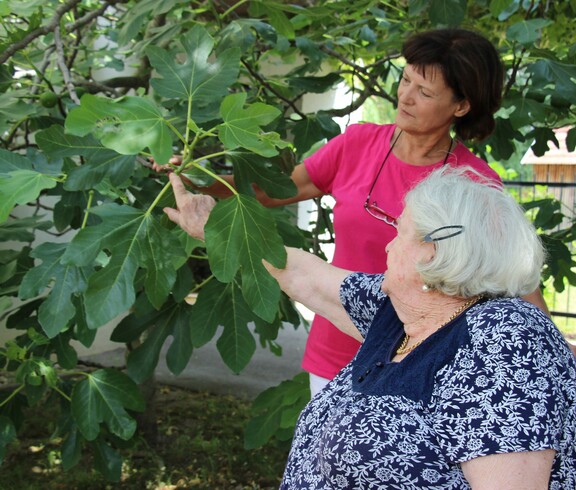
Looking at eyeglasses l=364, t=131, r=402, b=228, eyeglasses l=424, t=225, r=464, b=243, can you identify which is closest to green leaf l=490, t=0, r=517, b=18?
eyeglasses l=364, t=131, r=402, b=228

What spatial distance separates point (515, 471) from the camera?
1444mm

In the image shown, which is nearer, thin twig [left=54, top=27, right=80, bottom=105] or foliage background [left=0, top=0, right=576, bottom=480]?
foliage background [left=0, top=0, right=576, bottom=480]

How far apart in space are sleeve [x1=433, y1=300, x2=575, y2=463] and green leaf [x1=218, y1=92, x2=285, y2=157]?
25.5 inches

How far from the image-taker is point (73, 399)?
3189 mm

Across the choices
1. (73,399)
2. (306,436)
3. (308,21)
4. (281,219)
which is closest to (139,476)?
(73,399)

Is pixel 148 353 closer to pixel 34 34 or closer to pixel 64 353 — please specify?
pixel 64 353

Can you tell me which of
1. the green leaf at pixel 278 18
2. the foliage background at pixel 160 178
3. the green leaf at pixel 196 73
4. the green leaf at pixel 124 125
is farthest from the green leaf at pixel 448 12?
the green leaf at pixel 124 125

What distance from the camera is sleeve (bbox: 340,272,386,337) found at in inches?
82.6

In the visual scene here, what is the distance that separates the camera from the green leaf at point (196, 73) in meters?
2.19

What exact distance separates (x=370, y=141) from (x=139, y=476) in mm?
2862

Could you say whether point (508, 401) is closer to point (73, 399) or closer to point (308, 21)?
point (73, 399)

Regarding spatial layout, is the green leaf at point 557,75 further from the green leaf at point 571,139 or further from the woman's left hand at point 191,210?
the woman's left hand at point 191,210

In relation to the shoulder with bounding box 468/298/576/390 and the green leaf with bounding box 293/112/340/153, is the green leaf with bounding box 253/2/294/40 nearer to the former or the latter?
the green leaf with bounding box 293/112/340/153

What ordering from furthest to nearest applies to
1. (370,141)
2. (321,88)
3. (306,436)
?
(321,88)
(370,141)
(306,436)
